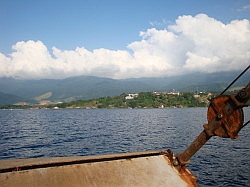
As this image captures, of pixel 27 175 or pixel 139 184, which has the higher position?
pixel 27 175

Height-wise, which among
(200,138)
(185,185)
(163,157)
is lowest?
(185,185)

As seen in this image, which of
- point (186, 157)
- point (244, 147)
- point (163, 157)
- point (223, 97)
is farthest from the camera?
point (244, 147)

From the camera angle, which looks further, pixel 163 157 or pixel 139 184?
pixel 163 157

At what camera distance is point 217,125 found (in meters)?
8.38

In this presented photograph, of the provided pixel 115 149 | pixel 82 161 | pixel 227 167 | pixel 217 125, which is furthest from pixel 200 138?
pixel 115 149

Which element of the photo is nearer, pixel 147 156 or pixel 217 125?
pixel 217 125

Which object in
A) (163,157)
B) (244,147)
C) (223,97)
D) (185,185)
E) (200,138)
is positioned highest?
(223,97)

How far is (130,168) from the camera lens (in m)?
9.92

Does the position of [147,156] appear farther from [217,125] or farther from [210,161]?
[210,161]

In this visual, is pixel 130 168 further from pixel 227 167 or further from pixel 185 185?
pixel 227 167

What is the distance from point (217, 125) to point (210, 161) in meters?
31.7

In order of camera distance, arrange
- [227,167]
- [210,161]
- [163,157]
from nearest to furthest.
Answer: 1. [163,157]
2. [227,167]
3. [210,161]

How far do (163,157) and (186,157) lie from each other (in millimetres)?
1216

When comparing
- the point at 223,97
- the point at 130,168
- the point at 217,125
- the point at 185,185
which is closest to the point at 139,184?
the point at 130,168
